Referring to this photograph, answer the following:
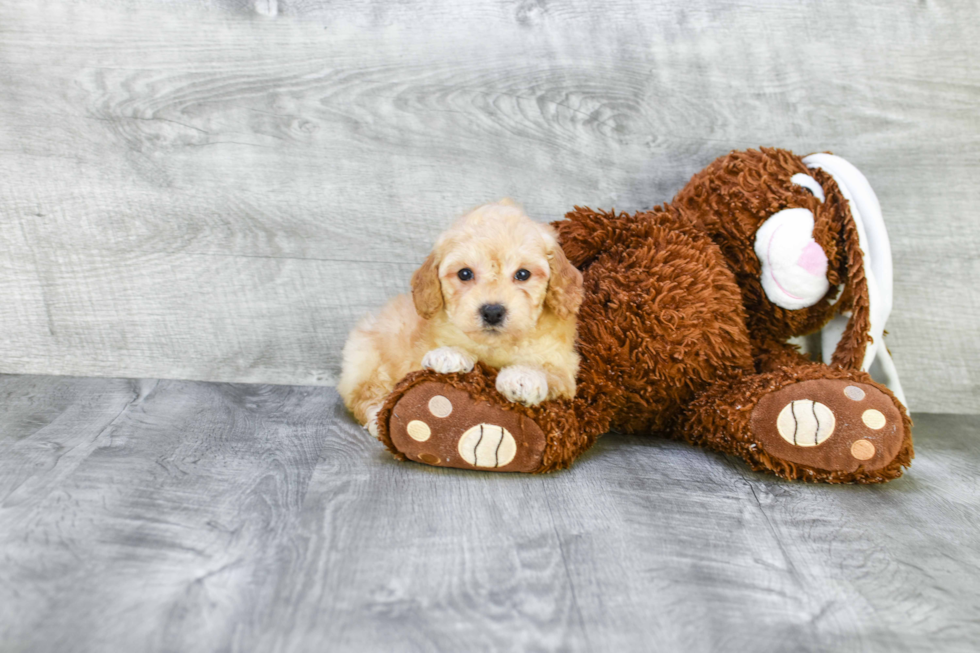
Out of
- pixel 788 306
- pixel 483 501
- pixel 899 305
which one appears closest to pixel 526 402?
pixel 483 501

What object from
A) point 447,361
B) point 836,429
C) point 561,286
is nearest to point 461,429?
point 447,361

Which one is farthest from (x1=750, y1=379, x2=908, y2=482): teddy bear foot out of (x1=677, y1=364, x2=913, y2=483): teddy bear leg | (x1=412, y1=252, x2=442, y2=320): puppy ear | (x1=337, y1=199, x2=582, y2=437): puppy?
(x1=412, y1=252, x2=442, y2=320): puppy ear

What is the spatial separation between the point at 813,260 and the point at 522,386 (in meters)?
0.83

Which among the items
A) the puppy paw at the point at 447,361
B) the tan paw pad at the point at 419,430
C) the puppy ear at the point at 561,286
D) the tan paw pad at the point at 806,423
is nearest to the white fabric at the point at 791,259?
the tan paw pad at the point at 806,423

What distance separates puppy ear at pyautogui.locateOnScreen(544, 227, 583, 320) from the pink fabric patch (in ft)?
1.99

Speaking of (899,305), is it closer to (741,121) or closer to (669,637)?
(741,121)

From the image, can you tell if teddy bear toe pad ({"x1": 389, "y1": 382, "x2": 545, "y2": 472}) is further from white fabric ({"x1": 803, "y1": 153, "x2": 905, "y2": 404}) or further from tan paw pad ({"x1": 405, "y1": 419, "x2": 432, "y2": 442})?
white fabric ({"x1": 803, "y1": 153, "x2": 905, "y2": 404})

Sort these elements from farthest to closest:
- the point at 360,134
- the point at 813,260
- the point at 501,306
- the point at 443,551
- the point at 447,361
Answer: the point at 360,134
the point at 813,260
the point at 447,361
the point at 501,306
the point at 443,551

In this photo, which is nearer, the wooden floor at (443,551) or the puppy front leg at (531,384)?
the wooden floor at (443,551)

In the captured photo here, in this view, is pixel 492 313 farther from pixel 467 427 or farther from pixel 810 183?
pixel 810 183

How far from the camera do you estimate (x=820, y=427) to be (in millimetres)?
1555

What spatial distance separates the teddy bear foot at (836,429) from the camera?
5.06 ft

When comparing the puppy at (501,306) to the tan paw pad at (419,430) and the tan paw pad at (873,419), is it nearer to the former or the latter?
the tan paw pad at (419,430)

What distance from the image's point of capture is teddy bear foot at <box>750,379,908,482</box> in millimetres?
1543
